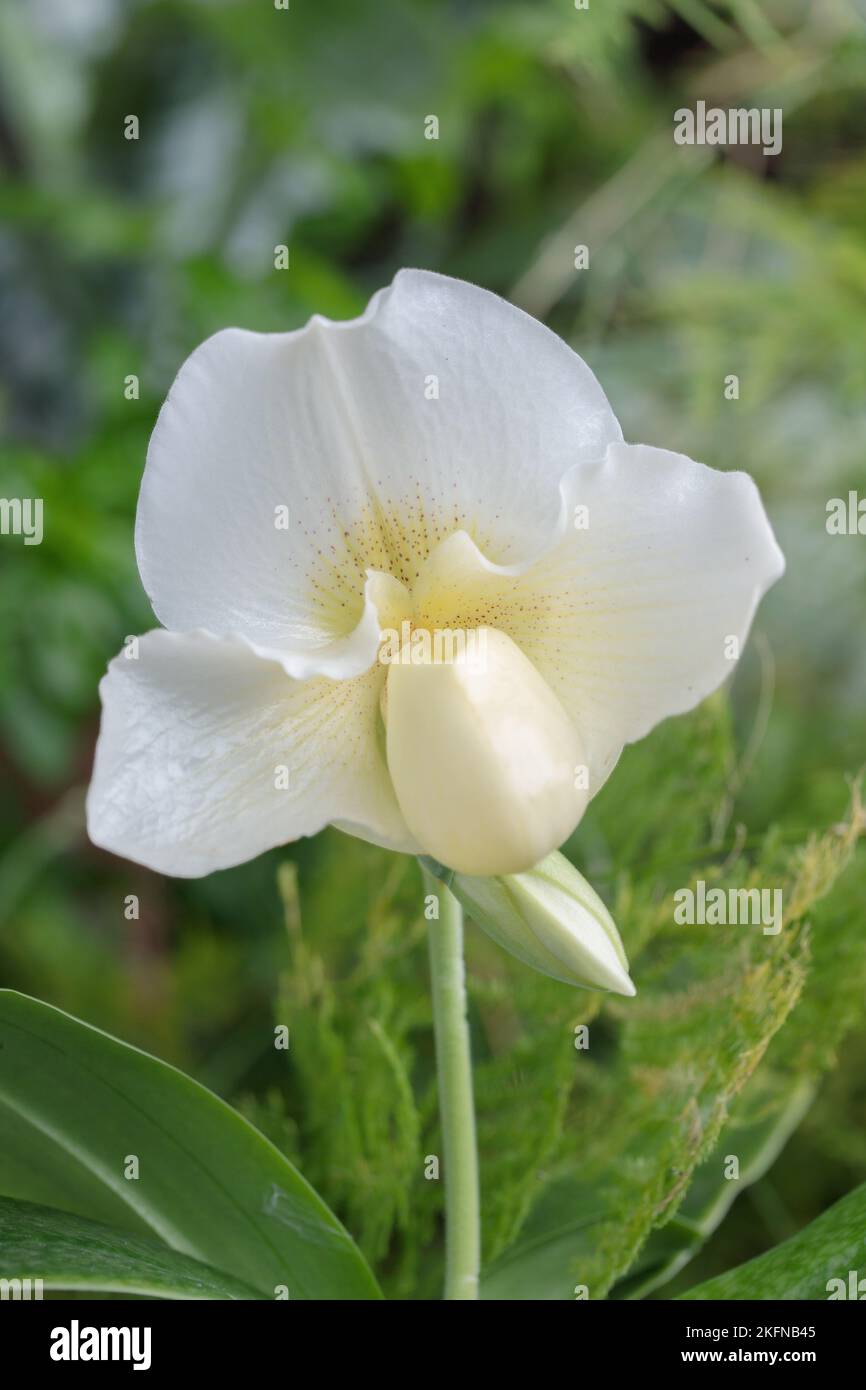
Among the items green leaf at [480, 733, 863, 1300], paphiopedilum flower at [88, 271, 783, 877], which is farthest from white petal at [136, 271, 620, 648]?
green leaf at [480, 733, 863, 1300]

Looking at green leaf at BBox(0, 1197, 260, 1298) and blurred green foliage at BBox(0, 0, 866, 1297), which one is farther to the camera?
blurred green foliage at BBox(0, 0, 866, 1297)

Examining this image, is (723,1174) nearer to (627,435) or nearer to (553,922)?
(553,922)

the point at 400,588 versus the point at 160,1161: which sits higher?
the point at 400,588

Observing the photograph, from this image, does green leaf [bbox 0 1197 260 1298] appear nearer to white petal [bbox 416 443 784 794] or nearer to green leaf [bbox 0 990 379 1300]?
green leaf [bbox 0 990 379 1300]

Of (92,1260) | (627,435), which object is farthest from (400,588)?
(627,435)

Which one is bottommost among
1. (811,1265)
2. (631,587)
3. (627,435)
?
(811,1265)

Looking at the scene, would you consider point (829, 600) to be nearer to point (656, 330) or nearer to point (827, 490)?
point (827, 490)

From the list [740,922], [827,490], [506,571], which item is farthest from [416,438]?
[827,490]

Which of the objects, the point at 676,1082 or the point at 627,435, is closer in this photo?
the point at 676,1082
